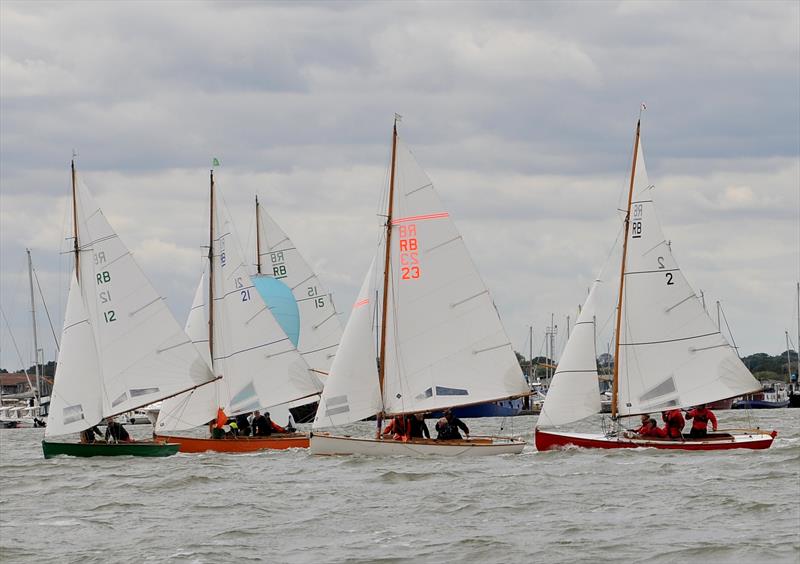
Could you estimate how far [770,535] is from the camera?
28.1 metres

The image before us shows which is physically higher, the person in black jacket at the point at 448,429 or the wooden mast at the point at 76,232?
the wooden mast at the point at 76,232

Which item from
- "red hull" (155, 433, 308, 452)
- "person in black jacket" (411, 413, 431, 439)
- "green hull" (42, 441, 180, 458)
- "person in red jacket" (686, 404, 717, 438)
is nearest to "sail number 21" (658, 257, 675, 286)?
"person in red jacket" (686, 404, 717, 438)

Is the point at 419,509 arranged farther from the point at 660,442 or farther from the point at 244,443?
the point at 244,443

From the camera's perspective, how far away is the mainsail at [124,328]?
169ft

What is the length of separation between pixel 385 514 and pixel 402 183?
50.0ft

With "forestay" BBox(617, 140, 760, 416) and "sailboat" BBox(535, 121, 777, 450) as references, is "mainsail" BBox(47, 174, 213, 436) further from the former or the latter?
"forestay" BBox(617, 140, 760, 416)

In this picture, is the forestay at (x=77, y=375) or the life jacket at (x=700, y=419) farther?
the forestay at (x=77, y=375)

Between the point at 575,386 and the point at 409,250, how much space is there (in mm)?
6196

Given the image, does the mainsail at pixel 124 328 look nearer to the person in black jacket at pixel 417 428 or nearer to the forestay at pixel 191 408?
the forestay at pixel 191 408

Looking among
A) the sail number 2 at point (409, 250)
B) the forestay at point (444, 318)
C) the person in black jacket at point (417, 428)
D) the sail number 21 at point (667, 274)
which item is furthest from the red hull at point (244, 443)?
the sail number 21 at point (667, 274)

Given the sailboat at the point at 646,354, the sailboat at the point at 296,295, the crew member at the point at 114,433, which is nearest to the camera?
the sailboat at the point at 646,354

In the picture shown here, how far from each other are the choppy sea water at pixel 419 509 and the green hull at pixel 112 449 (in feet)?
5.55

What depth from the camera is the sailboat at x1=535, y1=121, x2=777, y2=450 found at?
4562 centimetres

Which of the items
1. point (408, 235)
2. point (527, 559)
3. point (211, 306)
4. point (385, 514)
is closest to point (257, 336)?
point (211, 306)
